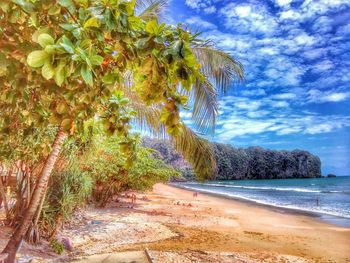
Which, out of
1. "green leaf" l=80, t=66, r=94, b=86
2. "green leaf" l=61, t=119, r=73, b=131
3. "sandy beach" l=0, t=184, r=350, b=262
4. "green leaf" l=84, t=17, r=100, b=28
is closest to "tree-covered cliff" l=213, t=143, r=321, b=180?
"sandy beach" l=0, t=184, r=350, b=262

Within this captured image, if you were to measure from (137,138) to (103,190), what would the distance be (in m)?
10.6

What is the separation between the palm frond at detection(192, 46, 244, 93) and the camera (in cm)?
734

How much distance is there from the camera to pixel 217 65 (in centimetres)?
728

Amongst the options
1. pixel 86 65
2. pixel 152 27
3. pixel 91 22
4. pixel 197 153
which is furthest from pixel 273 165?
pixel 86 65

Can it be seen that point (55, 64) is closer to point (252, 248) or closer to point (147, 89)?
point (147, 89)

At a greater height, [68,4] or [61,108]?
[68,4]

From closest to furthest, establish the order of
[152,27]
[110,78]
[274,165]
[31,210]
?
[152,27] < [110,78] < [31,210] < [274,165]

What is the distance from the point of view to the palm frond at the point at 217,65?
7.34 m

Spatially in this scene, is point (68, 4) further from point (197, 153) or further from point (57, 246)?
point (197, 153)

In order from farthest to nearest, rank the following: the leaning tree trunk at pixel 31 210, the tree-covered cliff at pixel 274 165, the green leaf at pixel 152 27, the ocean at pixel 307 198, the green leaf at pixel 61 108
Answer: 1. the tree-covered cliff at pixel 274 165
2. the ocean at pixel 307 198
3. the leaning tree trunk at pixel 31 210
4. the green leaf at pixel 61 108
5. the green leaf at pixel 152 27

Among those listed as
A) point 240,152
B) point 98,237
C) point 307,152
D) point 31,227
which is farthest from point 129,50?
point 307,152

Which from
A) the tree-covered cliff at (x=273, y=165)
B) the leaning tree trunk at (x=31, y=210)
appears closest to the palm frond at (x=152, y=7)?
the leaning tree trunk at (x=31, y=210)

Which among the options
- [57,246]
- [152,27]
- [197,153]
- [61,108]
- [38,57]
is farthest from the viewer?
[197,153]

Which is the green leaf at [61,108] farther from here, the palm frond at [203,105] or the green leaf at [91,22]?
the palm frond at [203,105]
